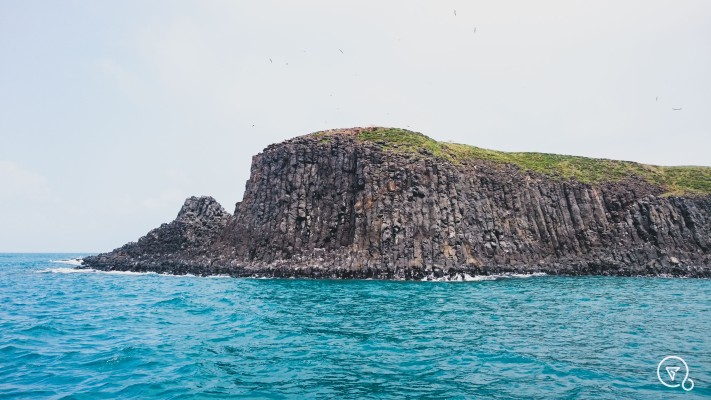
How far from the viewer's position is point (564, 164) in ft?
281

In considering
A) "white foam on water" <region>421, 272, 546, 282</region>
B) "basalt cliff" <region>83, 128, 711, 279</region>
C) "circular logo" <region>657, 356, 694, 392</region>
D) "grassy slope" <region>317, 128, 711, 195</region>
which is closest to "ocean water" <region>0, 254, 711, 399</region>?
"circular logo" <region>657, 356, 694, 392</region>

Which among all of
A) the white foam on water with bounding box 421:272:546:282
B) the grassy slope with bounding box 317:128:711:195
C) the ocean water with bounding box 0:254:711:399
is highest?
the grassy slope with bounding box 317:128:711:195

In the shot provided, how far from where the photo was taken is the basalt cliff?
203 ft

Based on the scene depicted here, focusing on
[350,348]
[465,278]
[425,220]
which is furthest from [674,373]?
[425,220]

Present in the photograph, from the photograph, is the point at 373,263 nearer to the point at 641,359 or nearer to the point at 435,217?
the point at 435,217

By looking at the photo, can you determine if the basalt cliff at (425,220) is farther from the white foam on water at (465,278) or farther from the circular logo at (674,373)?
the circular logo at (674,373)

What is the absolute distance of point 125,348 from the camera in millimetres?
18578

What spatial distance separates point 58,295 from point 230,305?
19.0 m

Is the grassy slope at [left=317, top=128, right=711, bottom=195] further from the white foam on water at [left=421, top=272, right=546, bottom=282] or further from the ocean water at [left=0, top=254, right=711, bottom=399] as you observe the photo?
the ocean water at [left=0, top=254, right=711, bottom=399]

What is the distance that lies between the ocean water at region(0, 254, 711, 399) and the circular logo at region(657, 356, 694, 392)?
10.7 inches

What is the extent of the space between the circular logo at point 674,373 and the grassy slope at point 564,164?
57219 mm

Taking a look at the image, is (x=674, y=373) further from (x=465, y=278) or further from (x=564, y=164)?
(x=564, y=164)

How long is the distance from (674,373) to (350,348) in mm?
11811

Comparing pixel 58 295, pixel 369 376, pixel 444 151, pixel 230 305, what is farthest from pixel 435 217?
pixel 369 376
